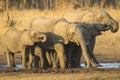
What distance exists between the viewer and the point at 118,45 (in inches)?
1248

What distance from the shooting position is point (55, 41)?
24.0 m

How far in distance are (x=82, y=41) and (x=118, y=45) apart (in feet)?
27.2

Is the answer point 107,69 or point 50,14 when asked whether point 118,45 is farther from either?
point 107,69

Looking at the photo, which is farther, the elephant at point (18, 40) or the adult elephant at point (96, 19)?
the adult elephant at point (96, 19)

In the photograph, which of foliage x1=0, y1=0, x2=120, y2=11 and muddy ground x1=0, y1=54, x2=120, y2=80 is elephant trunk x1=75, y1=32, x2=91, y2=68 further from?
foliage x1=0, y1=0, x2=120, y2=11

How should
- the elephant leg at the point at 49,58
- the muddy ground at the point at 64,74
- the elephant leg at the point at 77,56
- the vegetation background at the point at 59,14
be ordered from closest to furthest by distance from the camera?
the muddy ground at the point at 64,74, the vegetation background at the point at 59,14, the elephant leg at the point at 77,56, the elephant leg at the point at 49,58

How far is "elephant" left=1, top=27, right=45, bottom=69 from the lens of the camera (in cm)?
2394

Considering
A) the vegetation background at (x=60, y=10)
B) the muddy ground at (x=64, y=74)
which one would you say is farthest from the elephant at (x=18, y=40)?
the vegetation background at (x=60, y=10)

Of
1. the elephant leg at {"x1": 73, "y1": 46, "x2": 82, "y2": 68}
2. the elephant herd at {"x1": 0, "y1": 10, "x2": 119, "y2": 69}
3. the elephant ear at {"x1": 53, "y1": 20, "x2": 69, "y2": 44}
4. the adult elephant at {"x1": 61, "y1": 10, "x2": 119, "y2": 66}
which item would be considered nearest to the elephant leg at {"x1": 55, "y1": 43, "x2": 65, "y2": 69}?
the elephant herd at {"x1": 0, "y1": 10, "x2": 119, "y2": 69}

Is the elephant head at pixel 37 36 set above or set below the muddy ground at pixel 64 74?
above

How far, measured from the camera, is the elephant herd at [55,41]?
23812 millimetres

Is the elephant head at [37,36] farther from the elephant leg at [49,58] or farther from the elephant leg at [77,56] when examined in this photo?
the elephant leg at [77,56]

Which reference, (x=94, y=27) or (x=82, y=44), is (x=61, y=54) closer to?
(x=82, y=44)

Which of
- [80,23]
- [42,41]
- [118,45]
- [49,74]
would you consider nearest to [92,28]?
[80,23]
